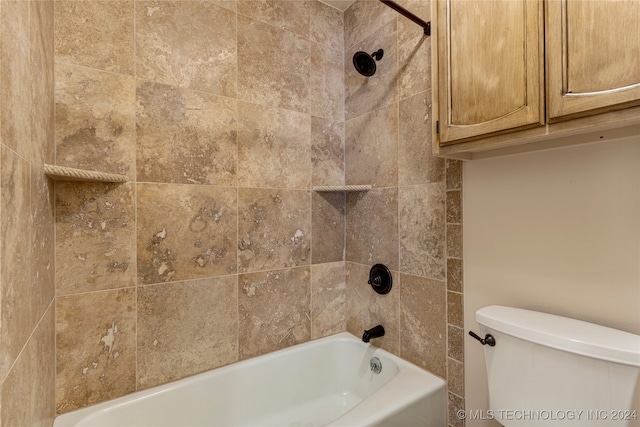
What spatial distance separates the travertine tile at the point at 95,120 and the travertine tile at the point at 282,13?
2.45 ft

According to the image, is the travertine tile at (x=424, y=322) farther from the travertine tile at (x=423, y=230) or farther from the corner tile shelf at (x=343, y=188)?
the corner tile shelf at (x=343, y=188)

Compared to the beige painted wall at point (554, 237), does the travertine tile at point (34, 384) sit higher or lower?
lower

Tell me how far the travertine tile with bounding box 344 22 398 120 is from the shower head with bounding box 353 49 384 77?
Result: 1.7 inches

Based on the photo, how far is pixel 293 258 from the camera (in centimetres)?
177

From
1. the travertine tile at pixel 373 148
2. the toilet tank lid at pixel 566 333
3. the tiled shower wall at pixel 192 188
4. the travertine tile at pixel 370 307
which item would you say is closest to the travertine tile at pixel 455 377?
the travertine tile at pixel 370 307

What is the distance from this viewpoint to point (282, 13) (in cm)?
172

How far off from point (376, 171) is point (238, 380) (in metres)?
1.34

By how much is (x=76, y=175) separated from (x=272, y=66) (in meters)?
1.11

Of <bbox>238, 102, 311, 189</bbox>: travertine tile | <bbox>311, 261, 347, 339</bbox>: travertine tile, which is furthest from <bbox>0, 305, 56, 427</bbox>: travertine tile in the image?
<bbox>311, 261, 347, 339</bbox>: travertine tile

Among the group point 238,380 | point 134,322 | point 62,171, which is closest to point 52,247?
point 62,171

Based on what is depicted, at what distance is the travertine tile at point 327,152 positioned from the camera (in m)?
1.85

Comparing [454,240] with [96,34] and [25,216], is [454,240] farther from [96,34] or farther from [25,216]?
[96,34]

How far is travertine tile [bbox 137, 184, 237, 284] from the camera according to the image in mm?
1360

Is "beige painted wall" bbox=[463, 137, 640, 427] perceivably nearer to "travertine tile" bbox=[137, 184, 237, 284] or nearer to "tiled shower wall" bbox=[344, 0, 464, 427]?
"tiled shower wall" bbox=[344, 0, 464, 427]
